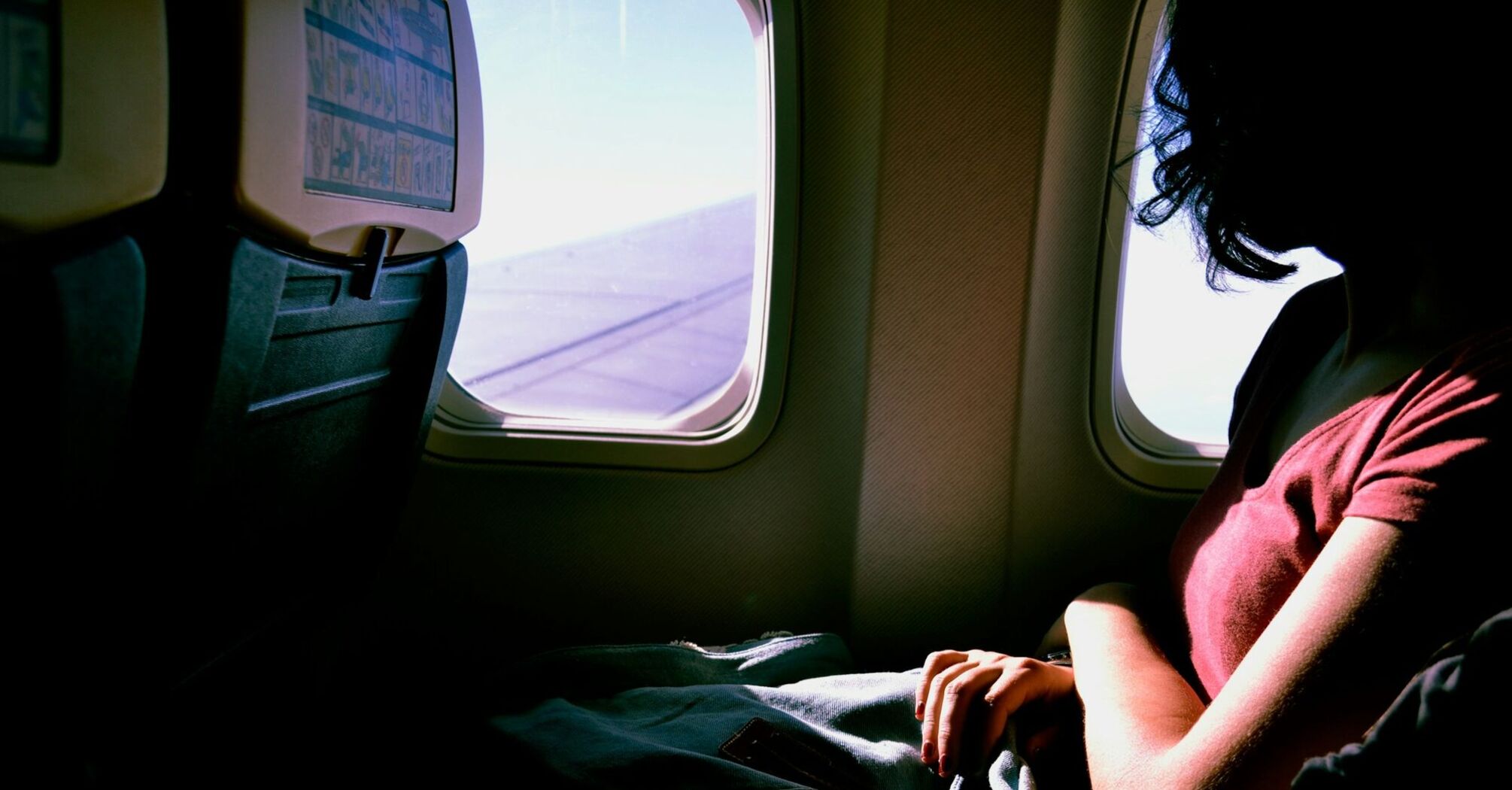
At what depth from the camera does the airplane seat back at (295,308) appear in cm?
78

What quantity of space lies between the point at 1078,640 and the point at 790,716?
0.39 meters

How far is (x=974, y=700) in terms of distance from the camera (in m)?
1.11

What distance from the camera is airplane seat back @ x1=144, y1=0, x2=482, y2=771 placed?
777 millimetres

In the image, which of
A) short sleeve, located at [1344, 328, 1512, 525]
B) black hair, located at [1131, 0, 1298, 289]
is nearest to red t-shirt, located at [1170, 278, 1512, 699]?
short sleeve, located at [1344, 328, 1512, 525]

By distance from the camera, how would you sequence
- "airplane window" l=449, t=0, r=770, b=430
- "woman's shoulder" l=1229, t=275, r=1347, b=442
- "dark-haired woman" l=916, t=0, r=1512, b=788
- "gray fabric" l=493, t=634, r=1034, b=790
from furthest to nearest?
"airplane window" l=449, t=0, r=770, b=430 < "woman's shoulder" l=1229, t=275, r=1347, b=442 < "gray fabric" l=493, t=634, r=1034, b=790 < "dark-haired woman" l=916, t=0, r=1512, b=788

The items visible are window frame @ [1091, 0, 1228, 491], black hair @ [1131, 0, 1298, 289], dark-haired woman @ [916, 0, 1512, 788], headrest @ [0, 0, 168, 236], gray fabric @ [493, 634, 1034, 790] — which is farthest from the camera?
window frame @ [1091, 0, 1228, 491]

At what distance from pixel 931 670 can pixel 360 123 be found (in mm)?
896

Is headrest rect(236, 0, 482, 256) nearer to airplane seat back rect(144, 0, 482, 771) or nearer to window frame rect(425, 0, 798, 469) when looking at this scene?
airplane seat back rect(144, 0, 482, 771)

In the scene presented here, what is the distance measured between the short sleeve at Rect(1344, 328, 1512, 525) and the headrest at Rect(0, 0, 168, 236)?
972 millimetres

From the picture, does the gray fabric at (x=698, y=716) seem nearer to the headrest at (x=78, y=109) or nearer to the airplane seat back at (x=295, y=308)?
the airplane seat back at (x=295, y=308)

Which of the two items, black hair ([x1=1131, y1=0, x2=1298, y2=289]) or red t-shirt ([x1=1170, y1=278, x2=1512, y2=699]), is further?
black hair ([x1=1131, y1=0, x2=1298, y2=289])

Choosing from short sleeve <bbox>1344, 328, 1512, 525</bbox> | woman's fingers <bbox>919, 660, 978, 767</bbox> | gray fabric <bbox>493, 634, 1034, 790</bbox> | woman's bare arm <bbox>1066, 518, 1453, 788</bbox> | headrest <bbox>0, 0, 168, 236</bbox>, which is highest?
headrest <bbox>0, 0, 168, 236</bbox>

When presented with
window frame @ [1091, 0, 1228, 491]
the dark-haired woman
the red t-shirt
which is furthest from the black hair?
window frame @ [1091, 0, 1228, 491]

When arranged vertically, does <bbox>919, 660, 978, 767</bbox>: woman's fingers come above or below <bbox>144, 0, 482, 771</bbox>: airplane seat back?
below
